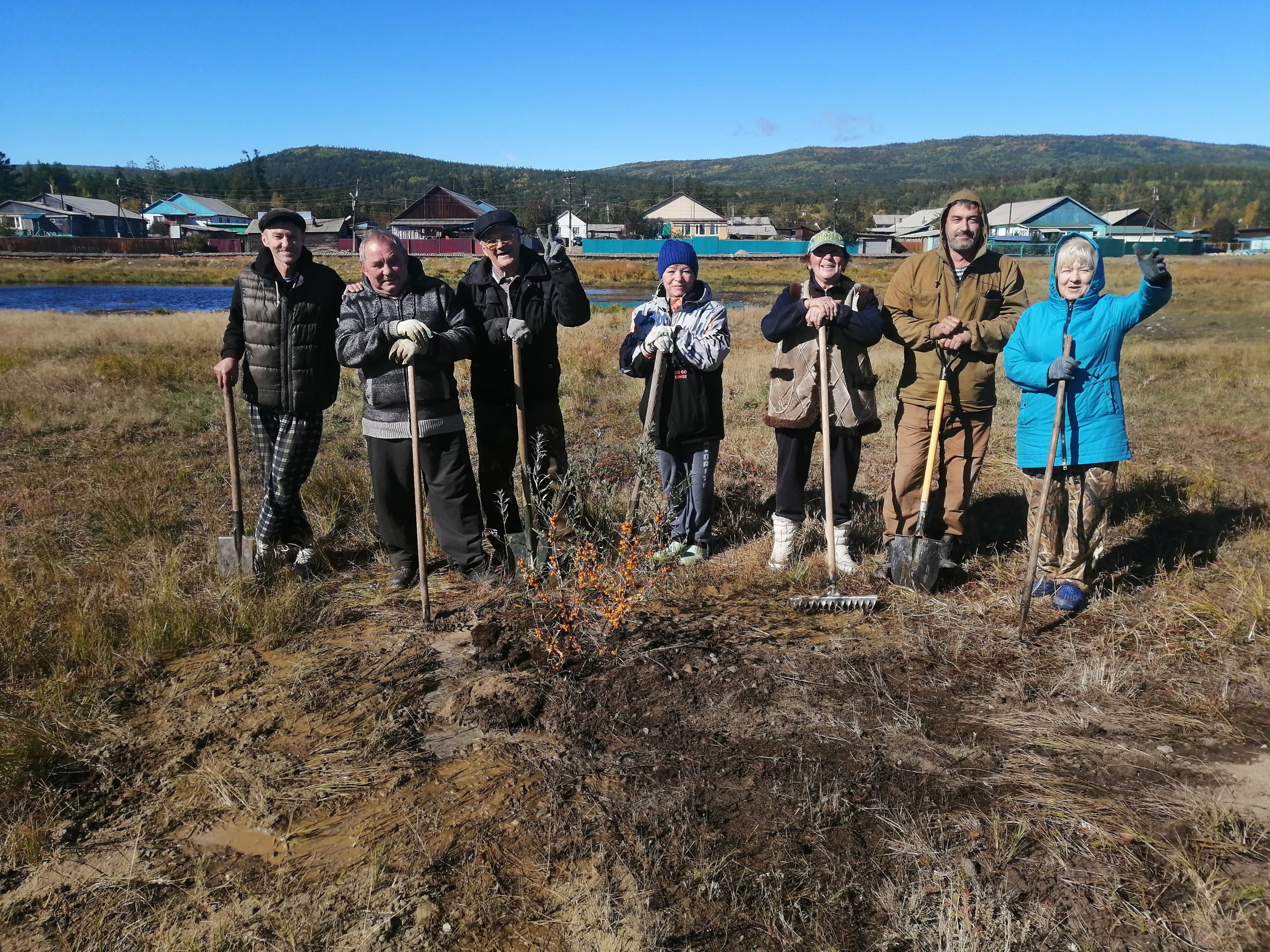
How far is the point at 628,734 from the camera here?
323cm

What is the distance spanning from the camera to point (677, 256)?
4.61m

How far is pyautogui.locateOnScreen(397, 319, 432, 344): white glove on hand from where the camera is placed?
4062 millimetres

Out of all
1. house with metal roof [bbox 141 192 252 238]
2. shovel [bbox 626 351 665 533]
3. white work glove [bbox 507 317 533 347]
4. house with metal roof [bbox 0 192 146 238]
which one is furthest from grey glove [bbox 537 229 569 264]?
house with metal roof [bbox 141 192 252 238]

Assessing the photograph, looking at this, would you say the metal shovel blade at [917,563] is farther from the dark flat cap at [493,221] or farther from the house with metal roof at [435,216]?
the house with metal roof at [435,216]

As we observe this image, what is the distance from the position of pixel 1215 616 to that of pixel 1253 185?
16315 cm

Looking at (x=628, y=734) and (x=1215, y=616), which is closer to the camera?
(x=628, y=734)

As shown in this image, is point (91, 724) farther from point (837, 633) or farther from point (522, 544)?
point (837, 633)

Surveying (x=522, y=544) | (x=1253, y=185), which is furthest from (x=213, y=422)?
(x=1253, y=185)

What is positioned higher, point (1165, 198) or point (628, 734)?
point (1165, 198)

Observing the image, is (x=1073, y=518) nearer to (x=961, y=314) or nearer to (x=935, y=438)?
(x=935, y=438)

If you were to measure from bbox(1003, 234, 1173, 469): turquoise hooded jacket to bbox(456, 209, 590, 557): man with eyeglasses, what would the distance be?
2.29 metres

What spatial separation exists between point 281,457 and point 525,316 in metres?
1.61

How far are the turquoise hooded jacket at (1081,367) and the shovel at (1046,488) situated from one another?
8cm

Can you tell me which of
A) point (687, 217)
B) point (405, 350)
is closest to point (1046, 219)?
point (687, 217)
